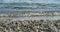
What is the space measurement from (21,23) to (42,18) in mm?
153

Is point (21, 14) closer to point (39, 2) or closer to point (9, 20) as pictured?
point (9, 20)

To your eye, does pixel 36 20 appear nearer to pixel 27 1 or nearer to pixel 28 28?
pixel 28 28

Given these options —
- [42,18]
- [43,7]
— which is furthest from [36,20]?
[43,7]

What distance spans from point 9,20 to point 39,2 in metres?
0.32

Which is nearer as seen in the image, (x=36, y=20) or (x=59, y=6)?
(x=36, y=20)

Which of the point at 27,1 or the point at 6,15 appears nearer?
the point at 6,15

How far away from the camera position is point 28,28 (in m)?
1.15

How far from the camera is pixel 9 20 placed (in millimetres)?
1174

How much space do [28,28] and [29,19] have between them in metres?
0.07

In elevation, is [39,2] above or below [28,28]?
above

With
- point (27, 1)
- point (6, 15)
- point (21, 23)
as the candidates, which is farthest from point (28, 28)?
point (27, 1)

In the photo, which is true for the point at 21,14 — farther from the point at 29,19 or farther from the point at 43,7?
the point at 43,7

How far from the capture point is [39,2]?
4.44ft

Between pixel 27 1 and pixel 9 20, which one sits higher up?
pixel 27 1
